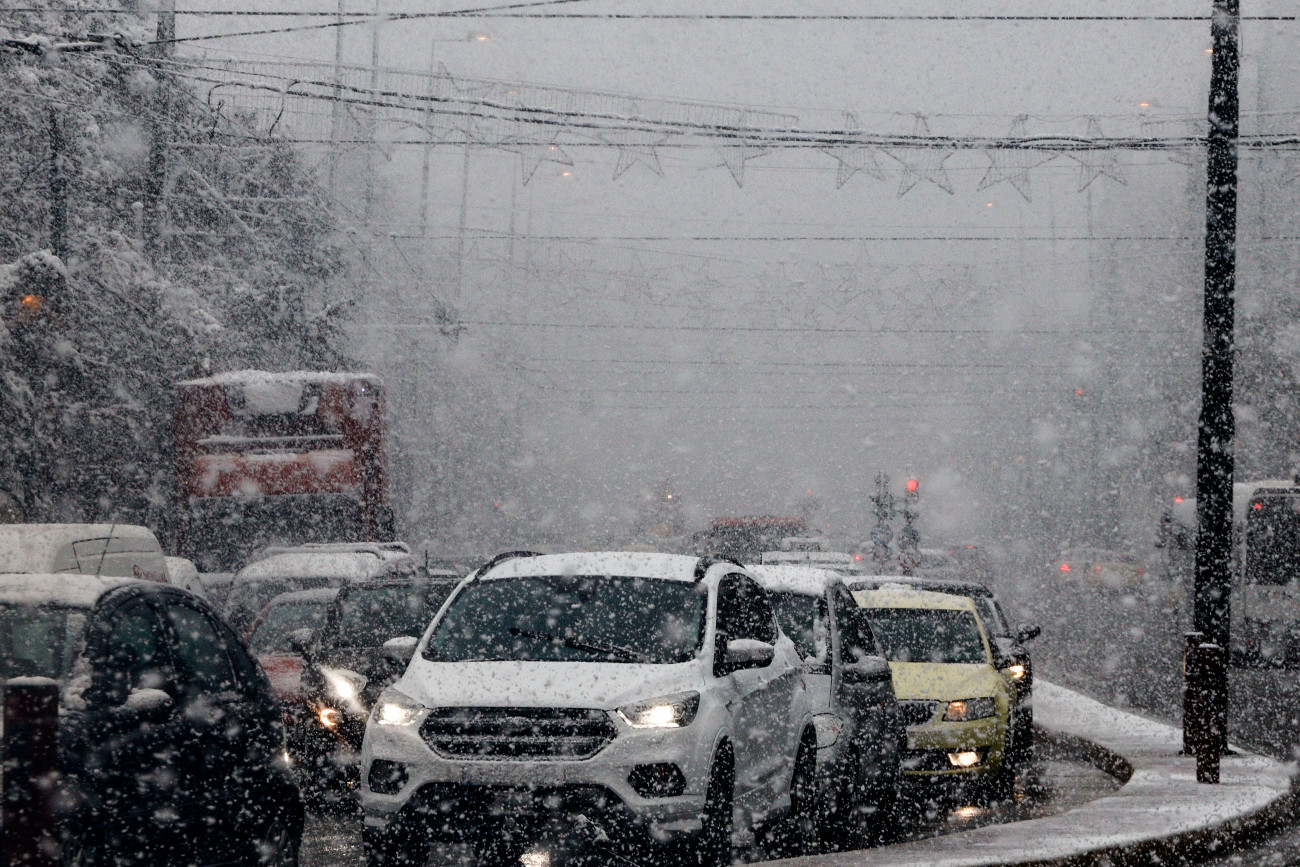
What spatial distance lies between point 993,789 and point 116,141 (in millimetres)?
22887

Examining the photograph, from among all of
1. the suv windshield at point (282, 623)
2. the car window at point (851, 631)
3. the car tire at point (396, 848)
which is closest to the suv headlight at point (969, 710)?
the car window at point (851, 631)

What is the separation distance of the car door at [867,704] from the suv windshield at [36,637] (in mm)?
5306

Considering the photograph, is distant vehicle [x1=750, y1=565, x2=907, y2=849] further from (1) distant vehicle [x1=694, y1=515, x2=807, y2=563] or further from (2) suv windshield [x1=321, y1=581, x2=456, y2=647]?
(1) distant vehicle [x1=694, y1=515, x2=807, y2=563]

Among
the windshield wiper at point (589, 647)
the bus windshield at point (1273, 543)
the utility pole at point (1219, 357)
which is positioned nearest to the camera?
the windshield wiper at point (589, 647)

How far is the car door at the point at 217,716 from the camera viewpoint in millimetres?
6750

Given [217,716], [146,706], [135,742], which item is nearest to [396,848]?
[217,716]

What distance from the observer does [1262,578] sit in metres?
27.1

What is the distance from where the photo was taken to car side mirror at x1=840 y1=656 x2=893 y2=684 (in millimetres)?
10430

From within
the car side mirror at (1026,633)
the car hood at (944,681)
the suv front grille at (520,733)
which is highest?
the suv front grille at (520,733)

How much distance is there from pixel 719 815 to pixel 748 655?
906 millimetres

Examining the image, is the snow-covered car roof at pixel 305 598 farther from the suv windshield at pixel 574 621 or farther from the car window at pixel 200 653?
the car window at pixel 200 653

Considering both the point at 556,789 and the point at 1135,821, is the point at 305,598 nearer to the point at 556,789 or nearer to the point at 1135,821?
the point at 556,789

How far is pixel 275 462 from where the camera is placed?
72.2ft

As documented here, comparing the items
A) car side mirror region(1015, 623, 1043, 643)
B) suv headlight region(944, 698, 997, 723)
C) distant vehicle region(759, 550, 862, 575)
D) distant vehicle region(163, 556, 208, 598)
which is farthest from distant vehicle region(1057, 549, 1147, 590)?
suv headlight region(944, 698, 997, 723)
